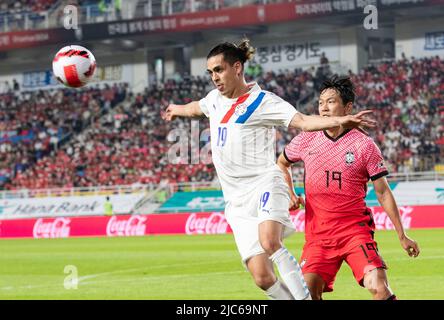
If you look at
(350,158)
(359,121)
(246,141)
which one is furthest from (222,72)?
(359,121)

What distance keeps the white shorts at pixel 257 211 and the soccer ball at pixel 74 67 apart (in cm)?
369

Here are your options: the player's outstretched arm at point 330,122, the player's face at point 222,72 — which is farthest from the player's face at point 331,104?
the player's face at point 222,72

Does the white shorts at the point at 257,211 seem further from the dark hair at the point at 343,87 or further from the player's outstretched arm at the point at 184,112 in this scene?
the player's outstretched arm at the point at 184,112

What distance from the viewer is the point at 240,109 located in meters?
7.57

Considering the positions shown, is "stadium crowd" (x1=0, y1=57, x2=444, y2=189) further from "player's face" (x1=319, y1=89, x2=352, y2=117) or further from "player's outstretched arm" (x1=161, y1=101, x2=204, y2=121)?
"player's face" (x1=319, y1=89, x2=352, y2=117)

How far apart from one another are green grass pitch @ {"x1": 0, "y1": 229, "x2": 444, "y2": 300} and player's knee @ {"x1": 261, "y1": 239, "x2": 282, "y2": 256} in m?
4.25

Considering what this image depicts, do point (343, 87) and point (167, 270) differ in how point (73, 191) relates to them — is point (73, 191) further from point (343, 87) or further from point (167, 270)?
point (343, 87)

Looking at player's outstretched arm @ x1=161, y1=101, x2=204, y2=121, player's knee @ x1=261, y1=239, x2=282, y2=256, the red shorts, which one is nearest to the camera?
player's knee @ x1=261, y1=239, x2=282, y2=256

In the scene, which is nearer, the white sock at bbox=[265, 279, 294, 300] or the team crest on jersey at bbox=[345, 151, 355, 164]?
the white sock at bbox=[265, 279, 294, 300]

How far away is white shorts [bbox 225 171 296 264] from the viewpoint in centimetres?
738

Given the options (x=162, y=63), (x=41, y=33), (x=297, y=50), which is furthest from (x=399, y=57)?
(x=41, y=33)

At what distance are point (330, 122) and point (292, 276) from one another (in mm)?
1264

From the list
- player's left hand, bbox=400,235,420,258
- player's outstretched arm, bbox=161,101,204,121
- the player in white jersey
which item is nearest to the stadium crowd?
player's outstretched arm, bbox=161,101,204,121
